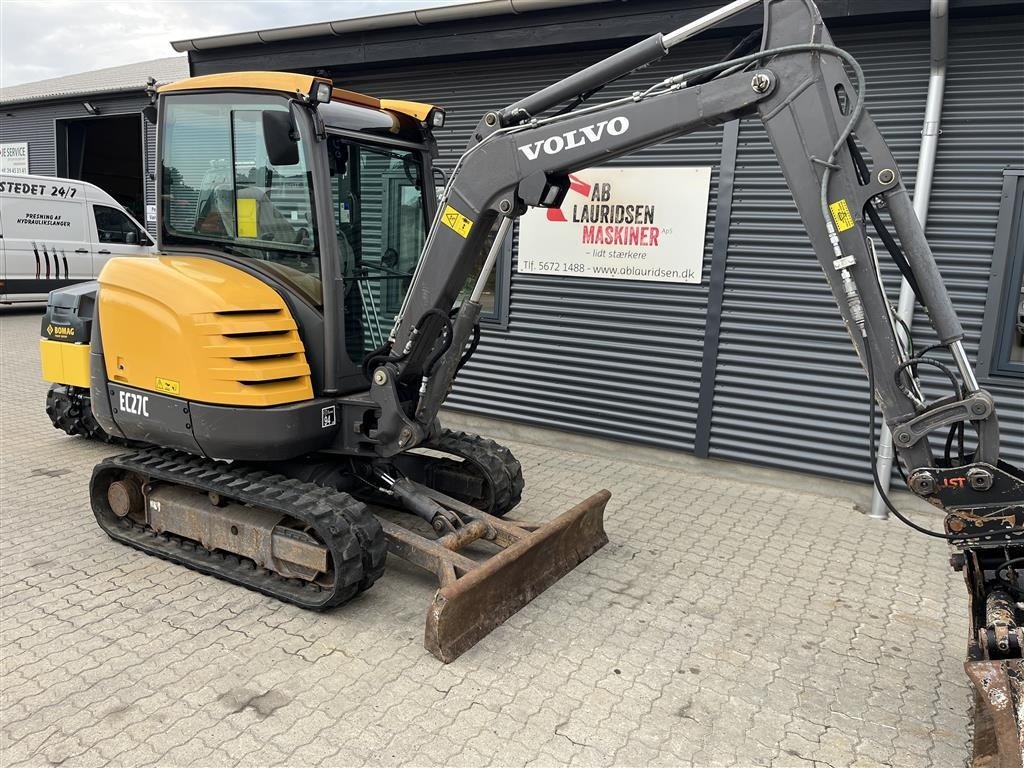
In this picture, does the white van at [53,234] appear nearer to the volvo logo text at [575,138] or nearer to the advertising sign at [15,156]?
the advertising sign at [15,156]

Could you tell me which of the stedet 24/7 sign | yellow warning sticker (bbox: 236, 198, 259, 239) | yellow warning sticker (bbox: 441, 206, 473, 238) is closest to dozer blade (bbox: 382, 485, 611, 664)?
yellow warning sticker (bbox: 441, 206, 473, 238)

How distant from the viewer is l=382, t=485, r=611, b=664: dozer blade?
3.47 m

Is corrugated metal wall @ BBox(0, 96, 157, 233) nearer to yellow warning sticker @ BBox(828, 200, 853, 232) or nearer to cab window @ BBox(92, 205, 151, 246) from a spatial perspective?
cab window @ BBox(92, 205, 151, 246)

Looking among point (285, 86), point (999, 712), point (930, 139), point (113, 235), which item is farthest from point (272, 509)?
point (113, 235)

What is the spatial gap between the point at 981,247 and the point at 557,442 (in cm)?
389

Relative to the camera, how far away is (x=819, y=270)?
5957 mm

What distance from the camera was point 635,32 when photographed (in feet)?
20.3

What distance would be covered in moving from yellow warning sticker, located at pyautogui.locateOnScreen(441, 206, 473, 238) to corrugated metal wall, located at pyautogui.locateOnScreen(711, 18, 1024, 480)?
10.8 feet

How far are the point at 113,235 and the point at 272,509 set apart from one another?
12.2 meters

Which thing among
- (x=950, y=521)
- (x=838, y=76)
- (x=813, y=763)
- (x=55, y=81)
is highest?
(x=55, y=81)

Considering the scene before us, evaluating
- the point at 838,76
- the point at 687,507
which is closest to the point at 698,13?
the point at 838,76

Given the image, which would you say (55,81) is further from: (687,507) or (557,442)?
(687,507)

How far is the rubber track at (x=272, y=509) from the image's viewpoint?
12.2ft

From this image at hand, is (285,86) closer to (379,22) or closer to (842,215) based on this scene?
(842,215)
